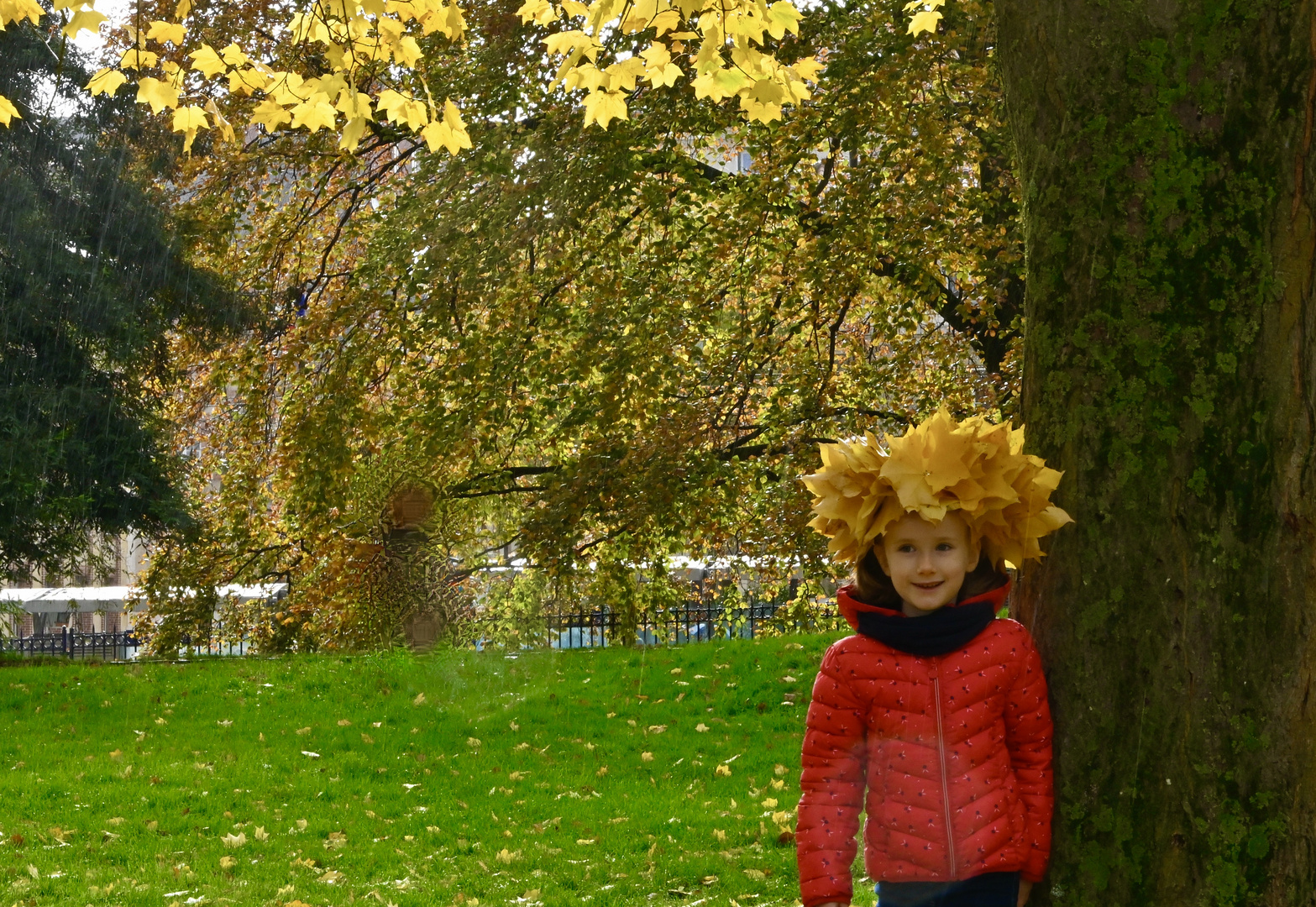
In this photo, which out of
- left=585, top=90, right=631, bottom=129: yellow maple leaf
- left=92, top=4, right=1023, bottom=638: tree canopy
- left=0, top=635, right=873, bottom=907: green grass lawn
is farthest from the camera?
left=92, top=4, right=1023, bottom=638: tree canopy

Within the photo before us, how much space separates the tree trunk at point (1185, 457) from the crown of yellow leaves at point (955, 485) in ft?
0.29

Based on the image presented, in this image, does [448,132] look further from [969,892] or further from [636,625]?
[636,625]

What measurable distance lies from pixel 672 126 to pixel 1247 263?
260 inches

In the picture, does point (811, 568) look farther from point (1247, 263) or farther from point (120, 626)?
point (120, 626)

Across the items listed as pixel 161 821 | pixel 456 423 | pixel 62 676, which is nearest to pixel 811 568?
pixel 456 423

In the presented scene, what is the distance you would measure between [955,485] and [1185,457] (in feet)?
1.48

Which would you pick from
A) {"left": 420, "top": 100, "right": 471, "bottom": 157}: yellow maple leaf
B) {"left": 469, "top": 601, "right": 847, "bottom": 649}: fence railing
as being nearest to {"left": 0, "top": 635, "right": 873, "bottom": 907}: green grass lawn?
{"left": 469, "top": 601, "right": 847, "bottom": 649}: fence railing

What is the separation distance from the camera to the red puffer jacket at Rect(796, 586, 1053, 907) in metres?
2.77

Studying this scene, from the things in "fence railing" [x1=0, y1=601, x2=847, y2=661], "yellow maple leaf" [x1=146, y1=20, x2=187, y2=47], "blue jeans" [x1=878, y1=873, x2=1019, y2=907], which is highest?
"yellow maple leaf" [x1=146, y1=20, x2=187, y2=47]

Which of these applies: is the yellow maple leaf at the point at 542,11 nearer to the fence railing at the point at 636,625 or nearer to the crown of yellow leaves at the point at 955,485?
the crown of yellow leaves at the point at 955,485

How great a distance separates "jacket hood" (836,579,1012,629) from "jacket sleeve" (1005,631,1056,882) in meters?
0.15

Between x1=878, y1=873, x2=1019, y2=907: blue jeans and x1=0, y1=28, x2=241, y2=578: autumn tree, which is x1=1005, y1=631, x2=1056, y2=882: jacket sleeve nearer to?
x1=878, y1=873, x2=1019, y2=907: blue jeans

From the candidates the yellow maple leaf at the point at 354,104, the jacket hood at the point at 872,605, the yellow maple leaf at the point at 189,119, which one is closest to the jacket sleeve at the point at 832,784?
the jacket hood at the point at 872,605

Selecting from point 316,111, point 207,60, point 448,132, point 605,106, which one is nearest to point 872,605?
point 448,132
